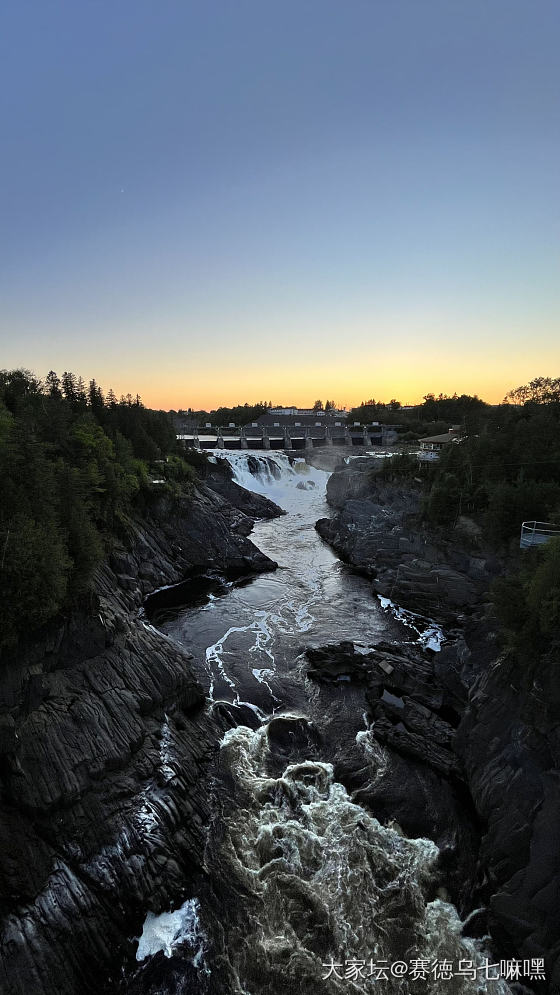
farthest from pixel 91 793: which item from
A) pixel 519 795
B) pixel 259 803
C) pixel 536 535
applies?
pixel 536 535

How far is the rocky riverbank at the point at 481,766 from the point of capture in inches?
386

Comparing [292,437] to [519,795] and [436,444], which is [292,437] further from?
[519,795]

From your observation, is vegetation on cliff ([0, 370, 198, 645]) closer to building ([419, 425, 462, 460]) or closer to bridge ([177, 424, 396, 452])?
building ([419, 425, 462, 460])

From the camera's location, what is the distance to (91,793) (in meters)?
11.4

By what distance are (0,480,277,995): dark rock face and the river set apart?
714 mm

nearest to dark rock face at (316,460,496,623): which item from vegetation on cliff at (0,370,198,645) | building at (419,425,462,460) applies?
building at (419,425,462,460)

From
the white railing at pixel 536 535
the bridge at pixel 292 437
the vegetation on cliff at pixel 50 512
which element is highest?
the bridge at pixel 292 437

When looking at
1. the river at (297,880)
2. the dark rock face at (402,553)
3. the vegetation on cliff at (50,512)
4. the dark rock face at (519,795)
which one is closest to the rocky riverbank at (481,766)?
the dark rock face at (519,795)

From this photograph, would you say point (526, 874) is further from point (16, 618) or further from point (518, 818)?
point (16, 618)

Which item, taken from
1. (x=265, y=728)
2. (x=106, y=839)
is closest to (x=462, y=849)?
(x=265, y=728)

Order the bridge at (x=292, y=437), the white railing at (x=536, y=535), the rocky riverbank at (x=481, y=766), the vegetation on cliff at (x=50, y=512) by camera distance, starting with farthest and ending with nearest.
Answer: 1. the bridge at (x=292, y=437)
2. the white railing at (x=536, y=535)
3. the vegetation on cliff at (x=50, y=512)
4. the rocky riverbank at (x=481, y=766)

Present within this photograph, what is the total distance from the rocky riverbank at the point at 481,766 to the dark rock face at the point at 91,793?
5478mm

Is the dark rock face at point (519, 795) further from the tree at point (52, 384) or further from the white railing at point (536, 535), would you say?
the tree at point (52, 384)

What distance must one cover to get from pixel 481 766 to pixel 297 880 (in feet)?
19.6
